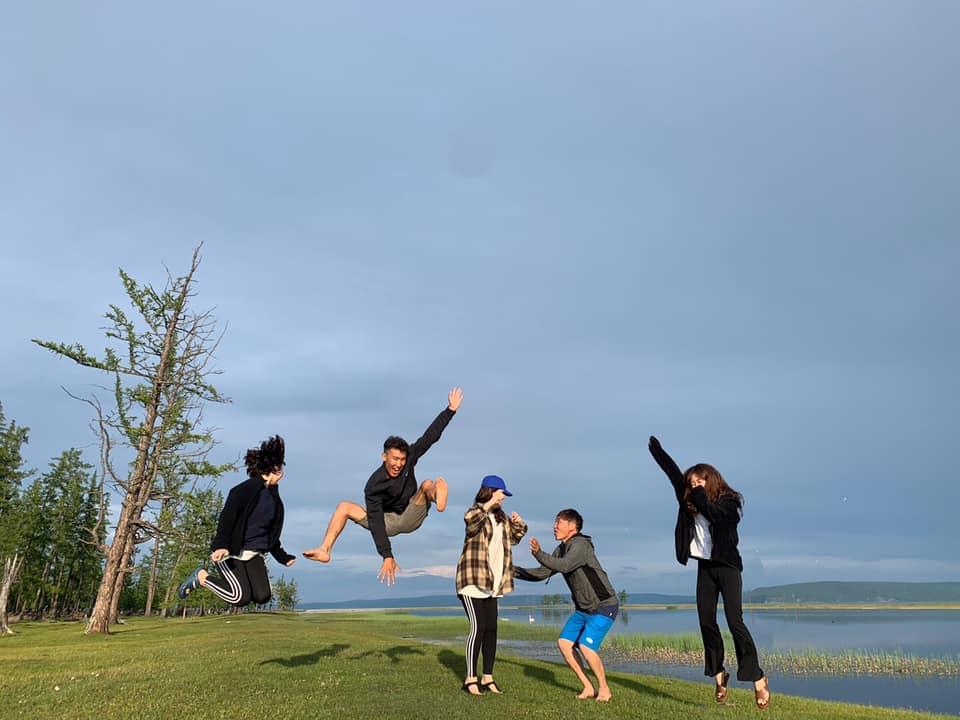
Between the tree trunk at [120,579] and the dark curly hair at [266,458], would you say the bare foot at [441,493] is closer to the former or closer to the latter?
the dark curly hair at [266,458]

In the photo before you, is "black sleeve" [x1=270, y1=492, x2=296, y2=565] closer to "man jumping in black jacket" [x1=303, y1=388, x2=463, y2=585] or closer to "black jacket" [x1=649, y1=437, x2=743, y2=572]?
"man jumping in black jacket" [x1=303, y1=388, x2=463, y2=585]

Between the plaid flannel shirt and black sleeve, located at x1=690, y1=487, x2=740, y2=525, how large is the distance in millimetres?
3233

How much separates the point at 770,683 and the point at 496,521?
22822 mm

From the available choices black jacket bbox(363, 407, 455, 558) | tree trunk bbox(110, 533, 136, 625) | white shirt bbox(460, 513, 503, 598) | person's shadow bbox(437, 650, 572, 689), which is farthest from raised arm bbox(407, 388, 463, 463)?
tree trunk bbox(110, 533, 136, 625)

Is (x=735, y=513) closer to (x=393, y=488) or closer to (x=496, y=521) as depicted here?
(x=496, y=521)

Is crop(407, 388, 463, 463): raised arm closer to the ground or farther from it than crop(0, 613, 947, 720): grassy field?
farther from it

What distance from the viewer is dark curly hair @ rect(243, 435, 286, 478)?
10.2 m

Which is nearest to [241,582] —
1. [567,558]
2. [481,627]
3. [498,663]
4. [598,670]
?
[481,627]

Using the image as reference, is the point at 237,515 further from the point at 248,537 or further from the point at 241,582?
the point at 241,582

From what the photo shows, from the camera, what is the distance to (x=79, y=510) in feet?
219

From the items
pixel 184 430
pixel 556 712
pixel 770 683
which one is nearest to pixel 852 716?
pixel 556 712

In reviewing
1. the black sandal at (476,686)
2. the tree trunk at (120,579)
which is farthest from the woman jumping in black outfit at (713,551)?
the tree trunk at (120,579)

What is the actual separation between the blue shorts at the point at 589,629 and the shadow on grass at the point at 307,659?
6.65 meters

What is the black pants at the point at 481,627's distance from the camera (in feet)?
35.1
